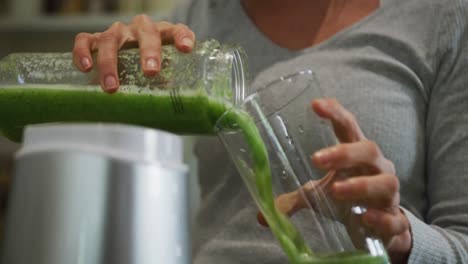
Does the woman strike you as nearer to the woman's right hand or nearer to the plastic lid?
the woman's right hand

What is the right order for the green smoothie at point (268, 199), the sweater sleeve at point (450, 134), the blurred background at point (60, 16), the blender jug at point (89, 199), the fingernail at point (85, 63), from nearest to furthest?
the blender jug at point (89, 199), the green smoothie at point (268, 199), the fingernail at point (85, 63), the sweater sleeve at point (450, 134), the blurred background at point (60, 16)

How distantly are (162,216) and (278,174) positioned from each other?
0.15m

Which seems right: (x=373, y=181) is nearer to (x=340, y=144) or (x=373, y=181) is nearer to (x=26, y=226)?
(x=340, y=144)

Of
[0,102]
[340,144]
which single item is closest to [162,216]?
[340,144]

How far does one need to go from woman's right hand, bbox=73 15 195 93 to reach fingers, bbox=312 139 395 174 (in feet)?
0.58

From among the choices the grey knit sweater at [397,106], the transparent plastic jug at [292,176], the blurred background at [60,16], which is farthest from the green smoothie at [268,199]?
the blurred background at [60,16]

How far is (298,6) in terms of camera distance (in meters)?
1.02

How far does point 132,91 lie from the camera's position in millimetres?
604

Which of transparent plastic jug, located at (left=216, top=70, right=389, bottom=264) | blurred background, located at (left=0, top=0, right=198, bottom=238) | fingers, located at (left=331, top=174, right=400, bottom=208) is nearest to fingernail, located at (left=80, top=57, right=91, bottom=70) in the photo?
transparent plastic jug, located at (left=216, top=70, right=389, bottom=264)

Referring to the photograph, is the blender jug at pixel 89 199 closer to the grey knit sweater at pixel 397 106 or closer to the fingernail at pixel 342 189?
the fingernail at pixel 342 189

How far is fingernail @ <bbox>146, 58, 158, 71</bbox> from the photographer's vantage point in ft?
1.93

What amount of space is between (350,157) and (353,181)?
21 mm

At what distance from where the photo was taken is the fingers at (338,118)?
551mm

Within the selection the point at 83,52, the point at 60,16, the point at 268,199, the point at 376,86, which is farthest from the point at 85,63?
the point at 60,16
